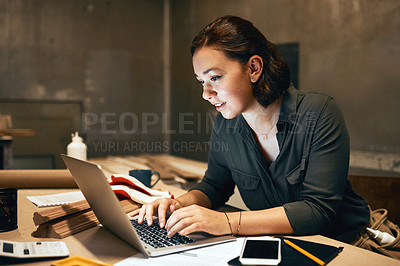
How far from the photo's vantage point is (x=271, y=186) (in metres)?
1.43

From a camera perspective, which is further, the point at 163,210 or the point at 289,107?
the point at 289,107

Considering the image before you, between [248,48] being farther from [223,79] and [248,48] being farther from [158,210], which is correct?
[158,210]

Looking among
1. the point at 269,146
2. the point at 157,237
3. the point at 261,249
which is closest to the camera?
the point at 261,249

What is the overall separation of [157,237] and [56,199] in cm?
69

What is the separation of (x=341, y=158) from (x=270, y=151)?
0.30m

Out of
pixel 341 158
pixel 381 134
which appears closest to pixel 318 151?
pixel 341 158

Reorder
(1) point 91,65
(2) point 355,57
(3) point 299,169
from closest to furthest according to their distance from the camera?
(3) point 299,169 < (2) point 355,57 < (1) point 91,65

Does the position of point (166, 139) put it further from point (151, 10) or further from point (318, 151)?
point (318, 151)

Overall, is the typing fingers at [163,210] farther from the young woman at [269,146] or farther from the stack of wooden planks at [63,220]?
the stack of wooden planks at [63,220]

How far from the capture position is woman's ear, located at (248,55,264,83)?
1413 millimetres

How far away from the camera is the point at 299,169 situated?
4.38 ft

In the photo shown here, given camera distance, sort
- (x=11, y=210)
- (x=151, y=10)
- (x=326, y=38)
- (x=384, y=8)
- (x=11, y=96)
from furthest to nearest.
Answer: (x=151, y=10)
(x=11, y=96)
(x=326, y=38)
(x=384, y=8)
(x=11, y=210)

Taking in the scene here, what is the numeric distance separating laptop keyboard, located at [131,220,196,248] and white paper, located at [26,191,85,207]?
487 mm

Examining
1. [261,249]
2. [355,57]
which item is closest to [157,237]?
[261,249]
